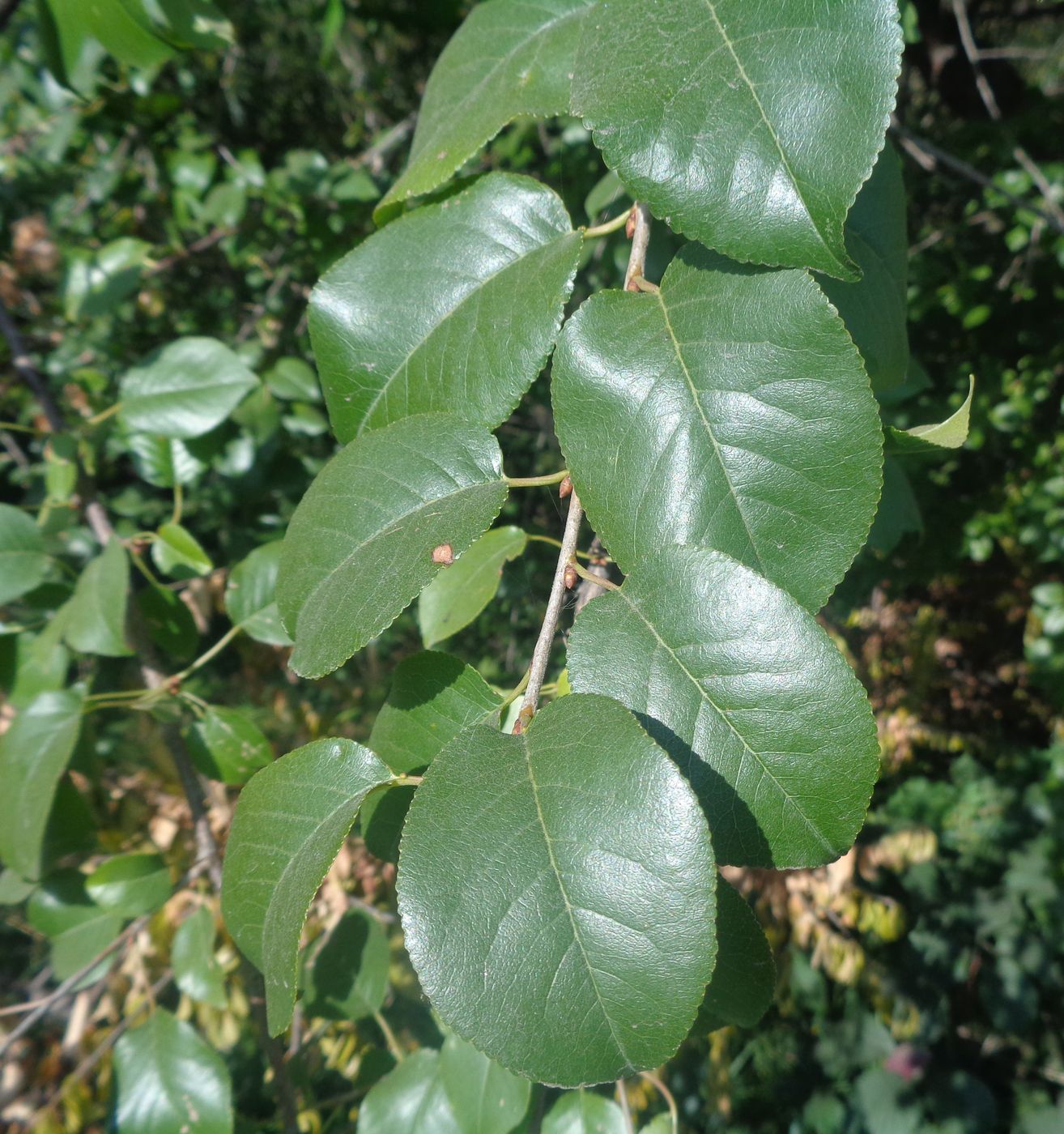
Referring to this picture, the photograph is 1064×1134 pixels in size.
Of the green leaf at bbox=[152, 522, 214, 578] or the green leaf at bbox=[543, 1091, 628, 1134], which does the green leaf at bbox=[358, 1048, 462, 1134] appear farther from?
the green leaf at bbox=[152, 522, 214, 578]

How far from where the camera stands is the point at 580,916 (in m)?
0.38

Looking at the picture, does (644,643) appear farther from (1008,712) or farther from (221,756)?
(1008,712)

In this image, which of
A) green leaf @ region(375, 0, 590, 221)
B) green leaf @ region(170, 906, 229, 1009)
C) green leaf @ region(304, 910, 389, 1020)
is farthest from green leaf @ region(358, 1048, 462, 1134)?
green leaf @ region(375, 0, 590, 221)

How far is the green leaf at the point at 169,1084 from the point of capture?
3.04 feet

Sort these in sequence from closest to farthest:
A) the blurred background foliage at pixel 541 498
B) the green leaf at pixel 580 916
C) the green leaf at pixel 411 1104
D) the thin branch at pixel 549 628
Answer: the green leaf at pixel 580 916
the thin branch at pixel 549 628
the green leaf at pixel 411 1104
the blurred background foliage at pixel 541 498

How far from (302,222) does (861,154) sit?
161cm

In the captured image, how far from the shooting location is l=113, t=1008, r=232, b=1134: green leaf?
0.93 meters

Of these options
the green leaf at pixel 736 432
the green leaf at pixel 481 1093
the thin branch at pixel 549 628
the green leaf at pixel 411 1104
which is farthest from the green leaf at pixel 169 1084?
the green leaf at pixel 736 432

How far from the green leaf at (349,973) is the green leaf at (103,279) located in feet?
3.06

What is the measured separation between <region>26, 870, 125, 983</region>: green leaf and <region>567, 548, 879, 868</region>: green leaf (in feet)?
3.01

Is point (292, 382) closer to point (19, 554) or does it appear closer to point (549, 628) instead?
point (19, 554)

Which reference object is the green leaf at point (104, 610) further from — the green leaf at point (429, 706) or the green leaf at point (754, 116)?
the green leaf at point (754, 116)

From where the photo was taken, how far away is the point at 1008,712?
11.0 ft

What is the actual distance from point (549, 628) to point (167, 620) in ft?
2.68
